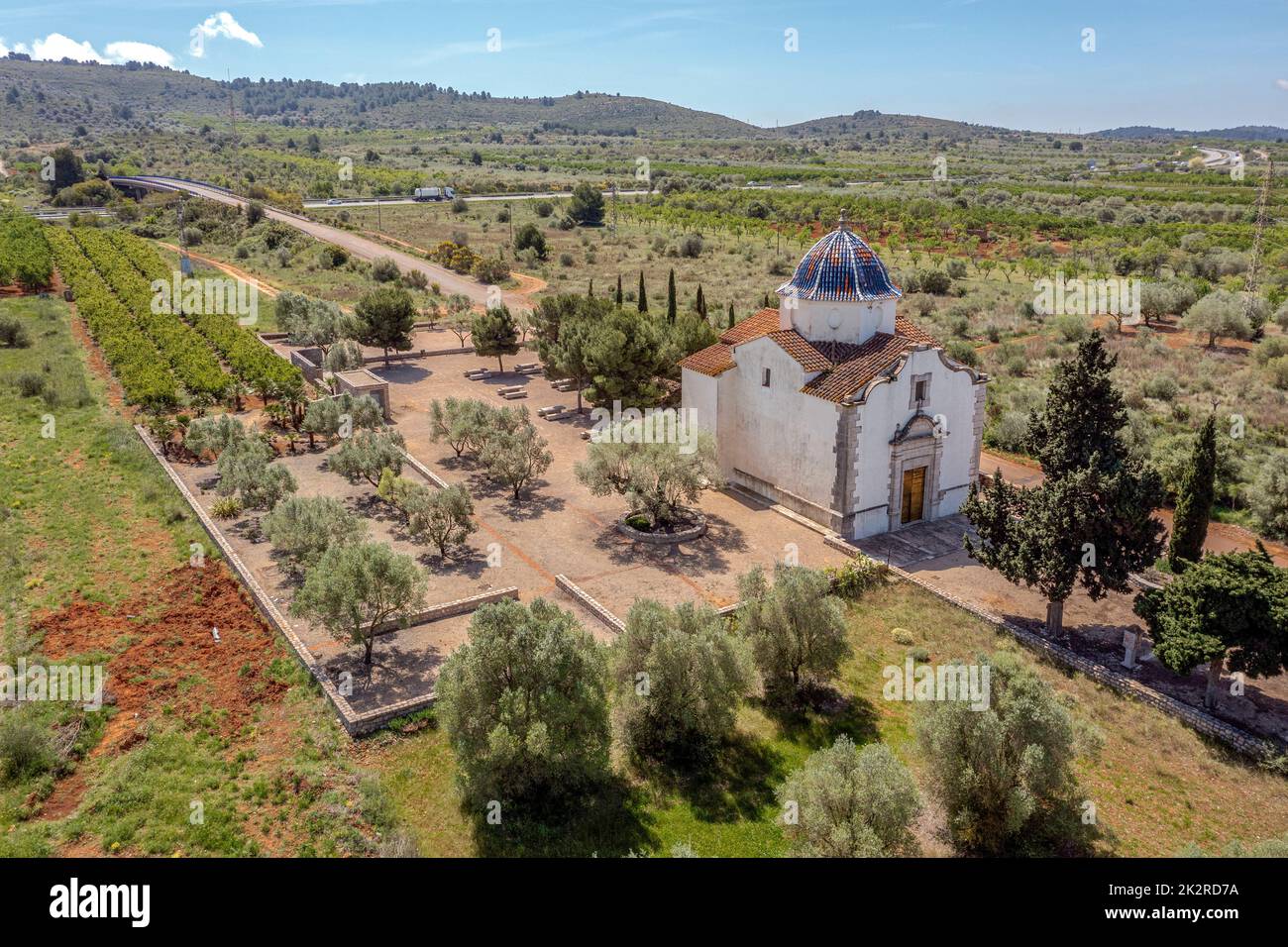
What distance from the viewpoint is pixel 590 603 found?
22.6 metres

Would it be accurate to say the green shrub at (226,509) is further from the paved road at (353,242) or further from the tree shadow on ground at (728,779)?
the paved road at (353,242)

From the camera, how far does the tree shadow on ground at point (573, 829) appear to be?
568 inches

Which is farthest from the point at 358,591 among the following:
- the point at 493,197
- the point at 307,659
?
the point at 493,197

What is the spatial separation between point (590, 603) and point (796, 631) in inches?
238

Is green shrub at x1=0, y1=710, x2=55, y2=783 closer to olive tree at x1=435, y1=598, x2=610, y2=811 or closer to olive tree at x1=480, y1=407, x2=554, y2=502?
olive tree at x1=435, y1=598, x2=610, y2=811

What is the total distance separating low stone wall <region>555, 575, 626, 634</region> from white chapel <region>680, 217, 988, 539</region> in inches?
342

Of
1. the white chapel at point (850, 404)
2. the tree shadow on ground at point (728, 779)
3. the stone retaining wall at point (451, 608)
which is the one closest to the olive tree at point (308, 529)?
the stone retaining wall at point (451, 608)

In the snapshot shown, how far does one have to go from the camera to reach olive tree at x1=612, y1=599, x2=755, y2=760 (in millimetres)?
16969

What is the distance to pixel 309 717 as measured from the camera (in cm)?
1814

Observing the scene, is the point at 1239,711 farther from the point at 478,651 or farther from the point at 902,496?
the point at 478,651

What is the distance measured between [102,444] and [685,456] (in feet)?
81.4

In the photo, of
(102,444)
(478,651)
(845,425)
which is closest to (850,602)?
(845,425)

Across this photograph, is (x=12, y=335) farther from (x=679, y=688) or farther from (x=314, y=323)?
(x=679, y=688)

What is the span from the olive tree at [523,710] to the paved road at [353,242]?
1912 inches
